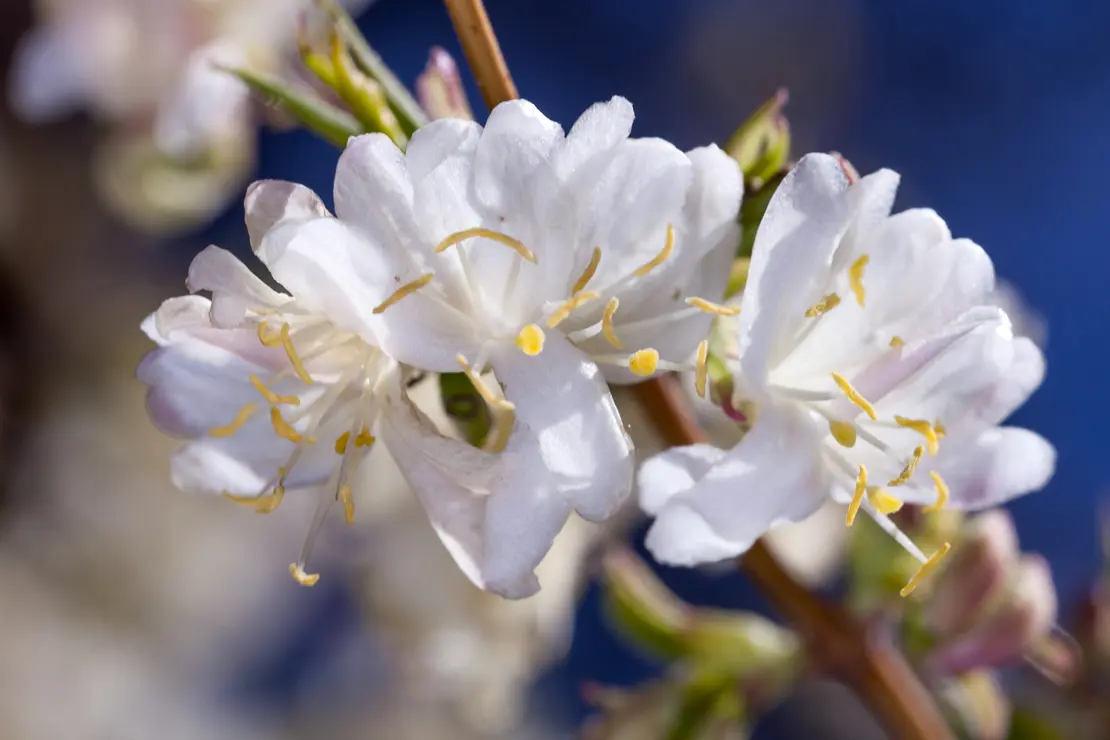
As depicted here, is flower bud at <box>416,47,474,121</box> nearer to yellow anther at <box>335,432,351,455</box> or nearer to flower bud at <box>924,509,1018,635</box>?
yellow anther at <box>335,432,351,455</box>

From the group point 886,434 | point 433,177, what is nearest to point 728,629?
point 886,434

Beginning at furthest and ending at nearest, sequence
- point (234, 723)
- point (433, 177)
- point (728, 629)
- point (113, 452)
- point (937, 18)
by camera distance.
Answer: point (937, 18) → point (234, 723) → point (113, 452) → point (728, 629) → point (433, 177)

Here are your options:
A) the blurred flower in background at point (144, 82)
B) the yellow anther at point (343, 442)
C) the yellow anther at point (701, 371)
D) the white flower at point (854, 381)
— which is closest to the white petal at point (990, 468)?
the white flower at point (854, 381)

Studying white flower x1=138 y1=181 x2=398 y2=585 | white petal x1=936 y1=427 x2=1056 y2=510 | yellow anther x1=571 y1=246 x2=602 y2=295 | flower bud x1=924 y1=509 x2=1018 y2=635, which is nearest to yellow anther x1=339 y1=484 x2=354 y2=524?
white flower x1=138 y1=181 x2=398 y2=585

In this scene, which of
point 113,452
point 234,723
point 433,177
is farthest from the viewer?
point 234,723

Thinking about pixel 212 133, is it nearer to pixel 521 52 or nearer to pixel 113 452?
pixel 113 452

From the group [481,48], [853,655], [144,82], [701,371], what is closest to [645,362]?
[701,371]

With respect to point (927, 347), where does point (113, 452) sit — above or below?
below
